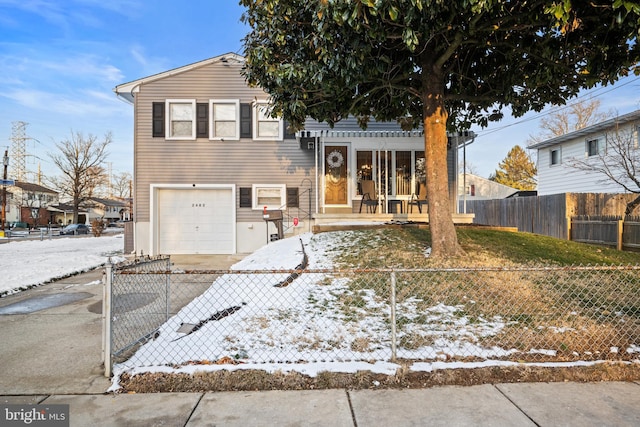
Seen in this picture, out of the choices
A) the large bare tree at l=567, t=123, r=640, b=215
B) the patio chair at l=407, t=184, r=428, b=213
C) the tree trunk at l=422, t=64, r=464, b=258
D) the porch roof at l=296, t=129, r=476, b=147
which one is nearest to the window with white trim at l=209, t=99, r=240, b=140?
the porch roof at l=296, t=129, r=476, b=147

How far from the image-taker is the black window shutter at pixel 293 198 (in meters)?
12.3

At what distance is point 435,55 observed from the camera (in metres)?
6.13

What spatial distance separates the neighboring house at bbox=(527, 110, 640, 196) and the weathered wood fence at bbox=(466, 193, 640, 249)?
3.54 metres

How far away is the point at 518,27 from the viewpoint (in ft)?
17.1

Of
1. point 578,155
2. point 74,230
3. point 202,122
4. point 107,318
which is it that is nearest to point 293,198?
point 202,122

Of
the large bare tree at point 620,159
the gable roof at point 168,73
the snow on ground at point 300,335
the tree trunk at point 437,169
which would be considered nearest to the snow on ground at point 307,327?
the snow on ground at point 300,335

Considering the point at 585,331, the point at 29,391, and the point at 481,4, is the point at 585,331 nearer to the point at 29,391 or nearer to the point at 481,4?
the point at 481,4

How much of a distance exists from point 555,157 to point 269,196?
1489 cm

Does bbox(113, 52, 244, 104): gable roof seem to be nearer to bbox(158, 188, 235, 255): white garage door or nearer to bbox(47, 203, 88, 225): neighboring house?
bbox(158, 188, 235, 255): white garage door

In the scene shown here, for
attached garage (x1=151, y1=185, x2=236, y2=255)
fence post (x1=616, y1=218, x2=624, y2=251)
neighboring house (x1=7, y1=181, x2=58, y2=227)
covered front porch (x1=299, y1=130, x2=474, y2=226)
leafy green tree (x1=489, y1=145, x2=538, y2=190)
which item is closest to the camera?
fence post (x1=616, y1=218, x2=624, y2=251)

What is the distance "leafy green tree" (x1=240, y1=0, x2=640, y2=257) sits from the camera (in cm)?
451

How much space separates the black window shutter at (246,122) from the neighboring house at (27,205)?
45720 mm

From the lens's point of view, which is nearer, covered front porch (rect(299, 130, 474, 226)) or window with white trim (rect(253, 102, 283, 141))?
covered front porch (rect(299, 130, 474, 226))

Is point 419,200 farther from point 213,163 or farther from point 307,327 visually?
point 307,327
